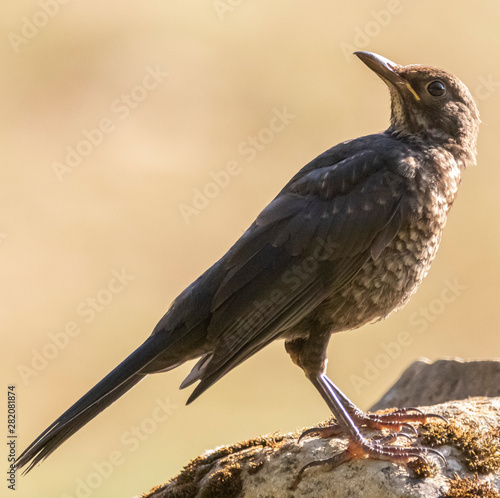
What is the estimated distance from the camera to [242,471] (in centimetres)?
428

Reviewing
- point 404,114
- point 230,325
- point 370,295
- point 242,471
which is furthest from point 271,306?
point 404,114

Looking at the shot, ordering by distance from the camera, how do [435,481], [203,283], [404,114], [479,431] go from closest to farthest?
1. [435,481]
2. [479,431]
3. [203,283]
4. [404,114]

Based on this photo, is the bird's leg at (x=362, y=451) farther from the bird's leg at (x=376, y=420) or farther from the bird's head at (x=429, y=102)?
the bird's head at (x=429, y=102)

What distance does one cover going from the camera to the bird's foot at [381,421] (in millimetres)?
4375

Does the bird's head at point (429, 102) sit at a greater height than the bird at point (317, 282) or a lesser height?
greater

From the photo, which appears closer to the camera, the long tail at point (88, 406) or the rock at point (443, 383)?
the long tail at point (88, 406)

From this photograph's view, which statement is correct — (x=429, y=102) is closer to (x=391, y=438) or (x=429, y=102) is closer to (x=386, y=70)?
(x=386, y=70)

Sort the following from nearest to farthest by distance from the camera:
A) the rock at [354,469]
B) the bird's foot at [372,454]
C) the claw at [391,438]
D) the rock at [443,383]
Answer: the rock at [354,469], the bird's foot at [372,454], the claw at [391,438], the rock at [443,383]

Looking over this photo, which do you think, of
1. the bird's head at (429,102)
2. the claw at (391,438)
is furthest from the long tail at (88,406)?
the bird's head at (429,102)

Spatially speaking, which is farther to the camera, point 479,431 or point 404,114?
point 404,114

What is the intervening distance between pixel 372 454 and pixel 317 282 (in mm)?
1009

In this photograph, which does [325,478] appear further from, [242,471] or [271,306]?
[271,306]

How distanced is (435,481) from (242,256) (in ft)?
5.51

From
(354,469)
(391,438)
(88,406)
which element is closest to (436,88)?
(391,438)
